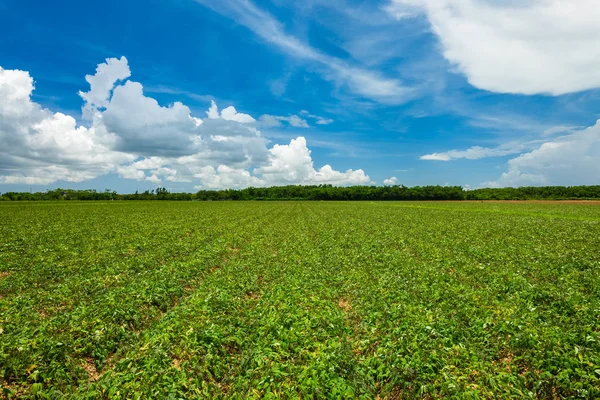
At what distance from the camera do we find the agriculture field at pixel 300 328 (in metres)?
6.71

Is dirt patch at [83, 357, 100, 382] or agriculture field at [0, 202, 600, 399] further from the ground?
agriculture field at [0, 202, 600, 399]

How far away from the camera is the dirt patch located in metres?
7.34

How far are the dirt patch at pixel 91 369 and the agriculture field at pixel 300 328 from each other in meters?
0.04

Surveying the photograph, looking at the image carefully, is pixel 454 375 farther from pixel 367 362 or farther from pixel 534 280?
pixel 534 280

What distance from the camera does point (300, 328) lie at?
9.16 m

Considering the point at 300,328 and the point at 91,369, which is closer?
the point at 91,369

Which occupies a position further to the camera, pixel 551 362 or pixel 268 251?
pixel 268 251

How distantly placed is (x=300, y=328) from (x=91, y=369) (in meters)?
5.53

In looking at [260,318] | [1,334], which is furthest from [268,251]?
[1,334]

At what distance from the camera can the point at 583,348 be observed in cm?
751

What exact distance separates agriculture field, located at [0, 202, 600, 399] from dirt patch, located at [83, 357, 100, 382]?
0.15 feet

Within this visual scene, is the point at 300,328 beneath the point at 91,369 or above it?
above

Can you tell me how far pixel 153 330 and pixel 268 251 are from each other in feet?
44.4

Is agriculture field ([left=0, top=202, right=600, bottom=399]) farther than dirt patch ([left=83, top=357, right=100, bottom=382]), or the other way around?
dirt patch ([left=83, top=357, right=100, bottom=382])
